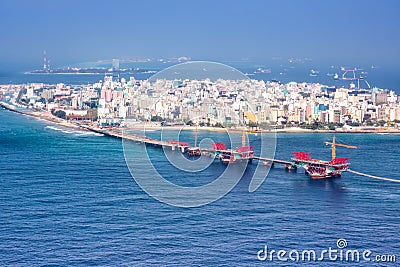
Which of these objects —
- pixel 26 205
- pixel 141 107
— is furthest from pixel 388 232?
pixel 141 107

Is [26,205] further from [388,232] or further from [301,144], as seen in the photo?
[301,144]

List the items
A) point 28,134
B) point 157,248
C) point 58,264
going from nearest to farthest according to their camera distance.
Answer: point 58,264, point 157,248, point 28,134

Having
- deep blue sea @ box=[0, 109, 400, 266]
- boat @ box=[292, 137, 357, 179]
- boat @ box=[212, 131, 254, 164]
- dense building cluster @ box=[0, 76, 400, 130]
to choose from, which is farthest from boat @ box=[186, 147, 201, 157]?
dense building cluster @ box=[0, 76, 400, 130]

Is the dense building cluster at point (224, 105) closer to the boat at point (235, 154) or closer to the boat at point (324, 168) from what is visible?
the boat at point (235, 154)

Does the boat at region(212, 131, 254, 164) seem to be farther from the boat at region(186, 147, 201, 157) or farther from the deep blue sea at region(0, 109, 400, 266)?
the boat at region(186, 147, 201, 157)

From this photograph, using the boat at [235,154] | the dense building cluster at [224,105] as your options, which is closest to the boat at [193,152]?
the boat at [235,154]

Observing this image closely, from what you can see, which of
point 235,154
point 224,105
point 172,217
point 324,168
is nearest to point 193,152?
point 235,154

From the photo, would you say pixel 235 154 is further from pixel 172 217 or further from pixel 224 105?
pixel 224 105

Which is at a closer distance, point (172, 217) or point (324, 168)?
point (172, 217)
